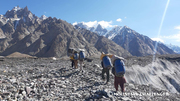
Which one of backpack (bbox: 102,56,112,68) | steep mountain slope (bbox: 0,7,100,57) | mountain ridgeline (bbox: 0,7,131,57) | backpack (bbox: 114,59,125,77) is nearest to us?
backpack (bbox: 114,59,125,77)

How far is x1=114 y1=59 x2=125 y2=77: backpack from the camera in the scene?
6.36 metres

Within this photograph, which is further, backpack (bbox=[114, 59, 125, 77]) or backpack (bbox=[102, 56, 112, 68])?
backpack (bbox=[102, 56, 112, 68])

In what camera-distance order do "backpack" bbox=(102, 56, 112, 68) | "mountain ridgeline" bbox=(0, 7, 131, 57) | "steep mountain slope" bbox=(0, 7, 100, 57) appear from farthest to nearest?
1. "mountain ridgeline" bbox=(0, 7, 131, 57)
2. "steep mountain slope" bbox=(0, 7, 100, 57)
3. "backpack" bbox=(102, 56, 112, 68)

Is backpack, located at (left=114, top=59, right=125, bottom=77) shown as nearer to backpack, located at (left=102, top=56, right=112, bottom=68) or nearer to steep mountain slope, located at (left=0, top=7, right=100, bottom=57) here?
backpack, located at (left=102, top=56, right=112, bottom=68)

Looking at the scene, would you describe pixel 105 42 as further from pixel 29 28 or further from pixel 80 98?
pixel 80 98

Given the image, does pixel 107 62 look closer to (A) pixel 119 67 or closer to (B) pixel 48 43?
(A) pixel 119 67

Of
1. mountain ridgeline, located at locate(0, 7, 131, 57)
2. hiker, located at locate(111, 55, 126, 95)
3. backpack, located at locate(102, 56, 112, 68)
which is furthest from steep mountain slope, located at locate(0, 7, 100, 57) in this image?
hiker, located at locate(111, 55, 126, 95)

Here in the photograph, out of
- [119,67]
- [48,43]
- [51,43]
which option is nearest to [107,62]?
[119,67]

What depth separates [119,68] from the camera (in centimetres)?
641

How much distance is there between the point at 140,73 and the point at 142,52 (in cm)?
15223

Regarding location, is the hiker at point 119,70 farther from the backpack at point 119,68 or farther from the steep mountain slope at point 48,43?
the steep mountain slope at point 48,43

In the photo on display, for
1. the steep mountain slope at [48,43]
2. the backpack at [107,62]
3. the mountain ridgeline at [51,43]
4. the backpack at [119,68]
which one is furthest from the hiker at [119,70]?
the steep mountain slope at [48,43]

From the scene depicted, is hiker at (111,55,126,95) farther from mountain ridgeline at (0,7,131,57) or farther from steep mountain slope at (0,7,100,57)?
steep mountain slope at (0,7,100,57)

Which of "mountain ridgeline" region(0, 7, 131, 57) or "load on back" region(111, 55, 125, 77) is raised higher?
"mountain ridgeline" region(0, 7, 131, 57)
